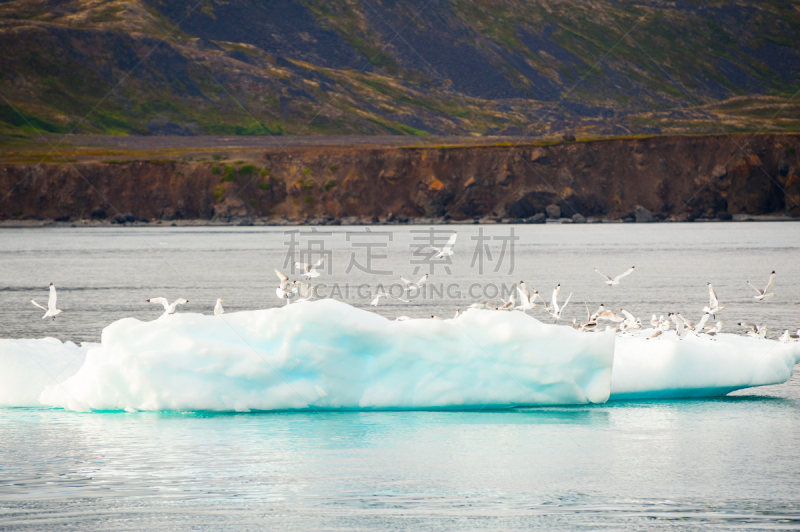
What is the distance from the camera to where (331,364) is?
1659 centimetres

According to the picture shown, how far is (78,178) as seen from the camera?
423 feet

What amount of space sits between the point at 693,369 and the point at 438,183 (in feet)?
359

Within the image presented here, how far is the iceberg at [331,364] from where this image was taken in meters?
16.2

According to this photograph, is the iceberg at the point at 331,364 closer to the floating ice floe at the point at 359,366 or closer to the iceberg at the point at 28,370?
the floating ice floe at the point at 359,366

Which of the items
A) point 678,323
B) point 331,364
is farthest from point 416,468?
point 678,323

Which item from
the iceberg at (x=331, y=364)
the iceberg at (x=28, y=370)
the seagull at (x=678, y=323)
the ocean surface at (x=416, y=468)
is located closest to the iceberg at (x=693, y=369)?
the ocean surface at (x=416, y=468)

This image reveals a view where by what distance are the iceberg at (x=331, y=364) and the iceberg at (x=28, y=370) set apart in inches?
19.7

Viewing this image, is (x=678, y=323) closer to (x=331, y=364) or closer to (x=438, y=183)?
(x=331, y=364)

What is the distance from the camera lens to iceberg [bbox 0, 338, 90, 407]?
17.7m

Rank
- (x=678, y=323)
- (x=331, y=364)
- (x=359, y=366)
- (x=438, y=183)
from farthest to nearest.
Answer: (x=438, y=183) → (x=678, y=323) → (x=359, y=366) → (x=331, y=364)

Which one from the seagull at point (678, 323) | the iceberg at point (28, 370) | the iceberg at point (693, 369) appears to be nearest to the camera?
the iceberg at point (28, 370)

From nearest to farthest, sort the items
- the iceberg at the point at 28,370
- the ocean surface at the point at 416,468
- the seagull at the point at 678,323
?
the ocean surface at the point at 416,468 → the iceberg at the point at 28,370 → the seagull at the point at 678,323

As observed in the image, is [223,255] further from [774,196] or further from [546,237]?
[774,196]

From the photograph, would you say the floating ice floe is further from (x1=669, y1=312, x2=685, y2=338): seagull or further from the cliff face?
the cliff face
